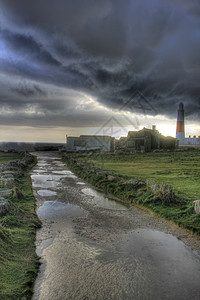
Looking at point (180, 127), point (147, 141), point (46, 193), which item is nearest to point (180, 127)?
point (180, 127)

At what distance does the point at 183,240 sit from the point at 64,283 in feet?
14.6

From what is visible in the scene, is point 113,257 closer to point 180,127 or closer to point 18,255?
point 18,255

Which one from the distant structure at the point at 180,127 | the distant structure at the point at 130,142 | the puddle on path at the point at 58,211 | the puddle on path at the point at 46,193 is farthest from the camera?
the distant structure at the point at 180,127

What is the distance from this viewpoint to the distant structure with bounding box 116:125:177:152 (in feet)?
170

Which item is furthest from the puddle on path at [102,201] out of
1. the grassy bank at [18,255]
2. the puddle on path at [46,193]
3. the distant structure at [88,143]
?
the distant structure at [88,143]

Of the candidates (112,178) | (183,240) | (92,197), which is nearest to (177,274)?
(183,240)

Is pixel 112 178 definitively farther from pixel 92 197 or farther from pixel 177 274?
pixel 177 274

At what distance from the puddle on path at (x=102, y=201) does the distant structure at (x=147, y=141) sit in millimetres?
37741

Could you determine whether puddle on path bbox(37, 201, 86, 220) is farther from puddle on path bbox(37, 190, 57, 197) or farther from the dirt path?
puddle on path bbox(37, 190, 57, 197)

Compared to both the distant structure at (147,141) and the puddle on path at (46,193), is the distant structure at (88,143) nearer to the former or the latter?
the distant structure at (147,141)

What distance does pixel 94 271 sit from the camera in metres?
5.72

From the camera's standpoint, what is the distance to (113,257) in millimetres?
6441

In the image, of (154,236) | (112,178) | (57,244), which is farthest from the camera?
(112,178)

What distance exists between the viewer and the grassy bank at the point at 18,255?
485 centimetres
